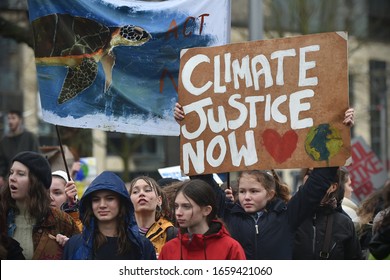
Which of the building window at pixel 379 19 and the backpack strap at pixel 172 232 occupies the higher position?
the building window at pixel 379 19

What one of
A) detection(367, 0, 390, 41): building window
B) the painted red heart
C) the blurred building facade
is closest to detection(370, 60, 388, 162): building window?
the blurred building facade

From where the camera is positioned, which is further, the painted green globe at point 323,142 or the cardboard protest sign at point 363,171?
the cardboard protest sign at point 363,171

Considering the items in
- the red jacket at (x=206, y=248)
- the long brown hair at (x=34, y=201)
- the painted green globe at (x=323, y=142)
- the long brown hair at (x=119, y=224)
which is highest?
the painted green globe at (x=323, y=142)

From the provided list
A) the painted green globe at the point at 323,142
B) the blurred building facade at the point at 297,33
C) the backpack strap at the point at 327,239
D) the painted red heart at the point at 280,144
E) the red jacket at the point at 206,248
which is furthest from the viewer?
the blurred building facade at the point at 297,33

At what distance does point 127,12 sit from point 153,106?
70cm

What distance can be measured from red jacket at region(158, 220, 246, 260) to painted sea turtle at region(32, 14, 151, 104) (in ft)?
6.66

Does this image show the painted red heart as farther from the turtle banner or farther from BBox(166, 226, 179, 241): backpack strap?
the turtle banner

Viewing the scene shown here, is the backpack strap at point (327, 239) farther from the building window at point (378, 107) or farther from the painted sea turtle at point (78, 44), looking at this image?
the building window at point (378, 107)

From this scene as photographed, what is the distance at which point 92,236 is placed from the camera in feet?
21.0

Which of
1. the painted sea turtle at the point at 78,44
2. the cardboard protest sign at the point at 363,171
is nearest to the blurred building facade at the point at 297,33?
the cardboard protest sign at the point at 363,171

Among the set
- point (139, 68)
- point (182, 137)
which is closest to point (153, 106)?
point (139, 68)

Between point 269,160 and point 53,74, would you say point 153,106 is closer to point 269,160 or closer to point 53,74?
point 53,74

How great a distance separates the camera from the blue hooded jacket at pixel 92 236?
20.9 feet
